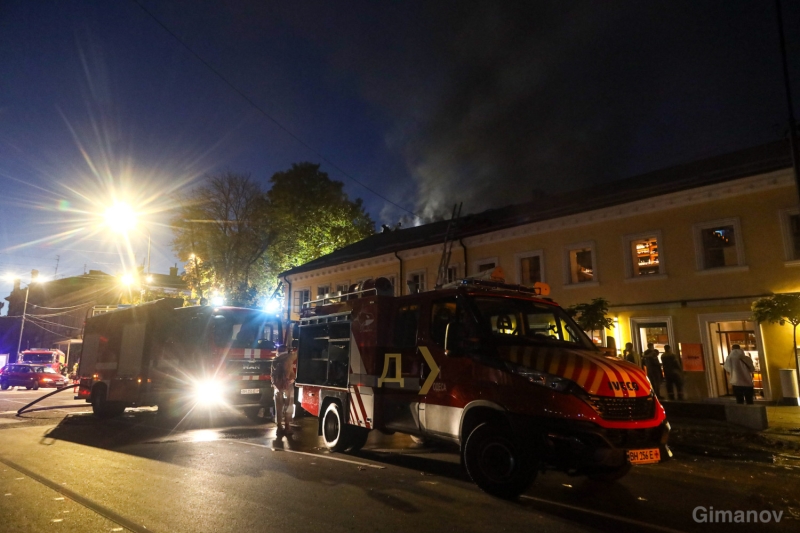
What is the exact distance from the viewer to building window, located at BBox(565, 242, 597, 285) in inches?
750

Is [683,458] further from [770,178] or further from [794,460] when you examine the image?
[770,178]

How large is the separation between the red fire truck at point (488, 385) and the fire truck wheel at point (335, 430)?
0.02 m

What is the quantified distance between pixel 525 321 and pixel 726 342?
12.7 m

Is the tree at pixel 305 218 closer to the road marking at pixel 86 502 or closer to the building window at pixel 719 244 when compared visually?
the building window at pixel 719 244

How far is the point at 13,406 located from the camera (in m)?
17.3

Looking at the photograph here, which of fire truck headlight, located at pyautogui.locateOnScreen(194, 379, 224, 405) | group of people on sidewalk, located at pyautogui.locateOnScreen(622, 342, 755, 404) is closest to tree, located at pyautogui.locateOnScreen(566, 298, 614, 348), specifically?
group of people on sidewalk, located at pyautogui.locateOnScreen(622, 342, 755, 404)

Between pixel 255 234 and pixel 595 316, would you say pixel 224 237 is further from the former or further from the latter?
pixel 595 316

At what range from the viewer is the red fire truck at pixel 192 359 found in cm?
1288

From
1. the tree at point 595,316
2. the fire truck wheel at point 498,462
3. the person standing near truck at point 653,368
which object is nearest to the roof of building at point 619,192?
the tree at point 595,316

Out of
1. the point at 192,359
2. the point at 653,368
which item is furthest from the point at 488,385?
the point at 653,368

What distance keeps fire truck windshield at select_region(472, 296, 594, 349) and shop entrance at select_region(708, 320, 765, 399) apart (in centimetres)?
1173

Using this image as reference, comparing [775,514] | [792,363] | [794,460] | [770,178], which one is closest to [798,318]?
[792,363]

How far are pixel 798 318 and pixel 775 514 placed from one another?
10.4 metres

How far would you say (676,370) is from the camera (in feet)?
50.4
